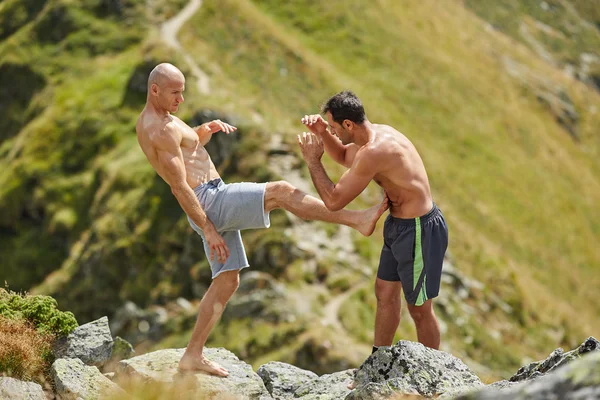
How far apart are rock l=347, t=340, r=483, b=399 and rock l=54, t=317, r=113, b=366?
3913mm

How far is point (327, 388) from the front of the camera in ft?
37.0

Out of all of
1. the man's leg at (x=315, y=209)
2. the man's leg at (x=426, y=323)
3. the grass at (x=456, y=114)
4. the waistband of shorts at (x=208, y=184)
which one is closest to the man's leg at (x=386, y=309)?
the man's leg at (x=426, y=323)

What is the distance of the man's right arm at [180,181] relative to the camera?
10.4 meters

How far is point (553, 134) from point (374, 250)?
52.6 metres

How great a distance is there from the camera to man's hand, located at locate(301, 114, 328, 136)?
36.0ft

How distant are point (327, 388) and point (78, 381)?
3411 millimetres

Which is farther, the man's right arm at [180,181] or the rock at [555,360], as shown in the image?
the man's right arm at [180,181]

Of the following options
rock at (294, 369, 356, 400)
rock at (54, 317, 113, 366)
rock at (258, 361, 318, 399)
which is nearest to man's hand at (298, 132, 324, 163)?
rock at (294, 369, 356, 400)

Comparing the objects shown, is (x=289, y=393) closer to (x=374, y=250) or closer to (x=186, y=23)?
(x=374, y=250)

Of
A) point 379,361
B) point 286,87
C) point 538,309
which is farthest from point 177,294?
point 286,87

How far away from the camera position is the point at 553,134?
76.8 m

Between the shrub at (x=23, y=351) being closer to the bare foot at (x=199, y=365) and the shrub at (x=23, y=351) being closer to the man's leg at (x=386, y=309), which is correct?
the bare foot at (x=199, y=365)

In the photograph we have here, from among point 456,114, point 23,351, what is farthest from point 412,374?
point 456,114

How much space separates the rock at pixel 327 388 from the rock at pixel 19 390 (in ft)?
11.7
